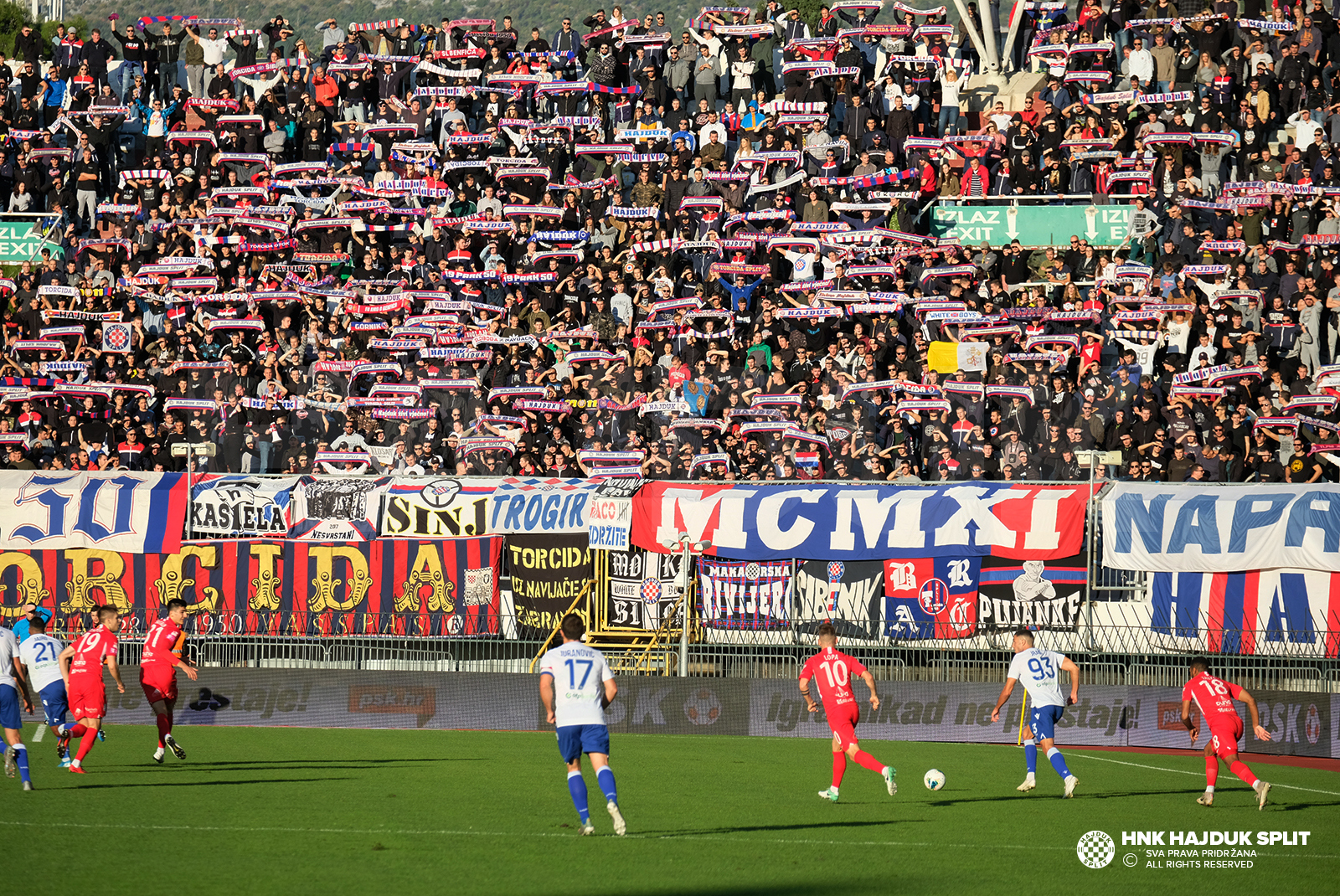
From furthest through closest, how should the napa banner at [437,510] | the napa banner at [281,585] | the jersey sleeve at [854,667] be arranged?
the napa banner at [437,510], the napa banner at [281,585], the jersey sleeve at [854,667]

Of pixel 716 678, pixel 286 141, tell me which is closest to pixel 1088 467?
pixel 716 678

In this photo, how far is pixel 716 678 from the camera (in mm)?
24062

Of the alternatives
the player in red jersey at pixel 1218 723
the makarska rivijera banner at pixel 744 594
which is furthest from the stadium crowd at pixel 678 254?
the player in red jersey at pixel 1218 723

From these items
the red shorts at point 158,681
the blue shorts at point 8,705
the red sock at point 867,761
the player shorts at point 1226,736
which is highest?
the blue shorts at point 8,705

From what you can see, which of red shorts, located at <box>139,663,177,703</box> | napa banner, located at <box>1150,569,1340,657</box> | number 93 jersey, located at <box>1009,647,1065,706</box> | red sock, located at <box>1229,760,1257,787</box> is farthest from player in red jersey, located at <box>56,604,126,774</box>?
napa banner, located at <box>1150,569,1340,657</box>

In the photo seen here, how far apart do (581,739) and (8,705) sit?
6549mm

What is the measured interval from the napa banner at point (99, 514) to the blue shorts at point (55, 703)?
864cm

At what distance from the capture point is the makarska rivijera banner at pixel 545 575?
25500 mm

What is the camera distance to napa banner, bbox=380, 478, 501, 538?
84.8ft

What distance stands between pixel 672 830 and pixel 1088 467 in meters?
13.2

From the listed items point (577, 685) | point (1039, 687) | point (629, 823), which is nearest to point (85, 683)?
point (629, 823)

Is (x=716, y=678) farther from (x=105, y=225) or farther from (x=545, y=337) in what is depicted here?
(x=105, y=225)

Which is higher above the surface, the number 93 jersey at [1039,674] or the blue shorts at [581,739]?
the blue shorts at [581,739]

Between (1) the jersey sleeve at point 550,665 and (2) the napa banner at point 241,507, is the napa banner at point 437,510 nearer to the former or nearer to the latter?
(2) the napa banner at point 241,507
